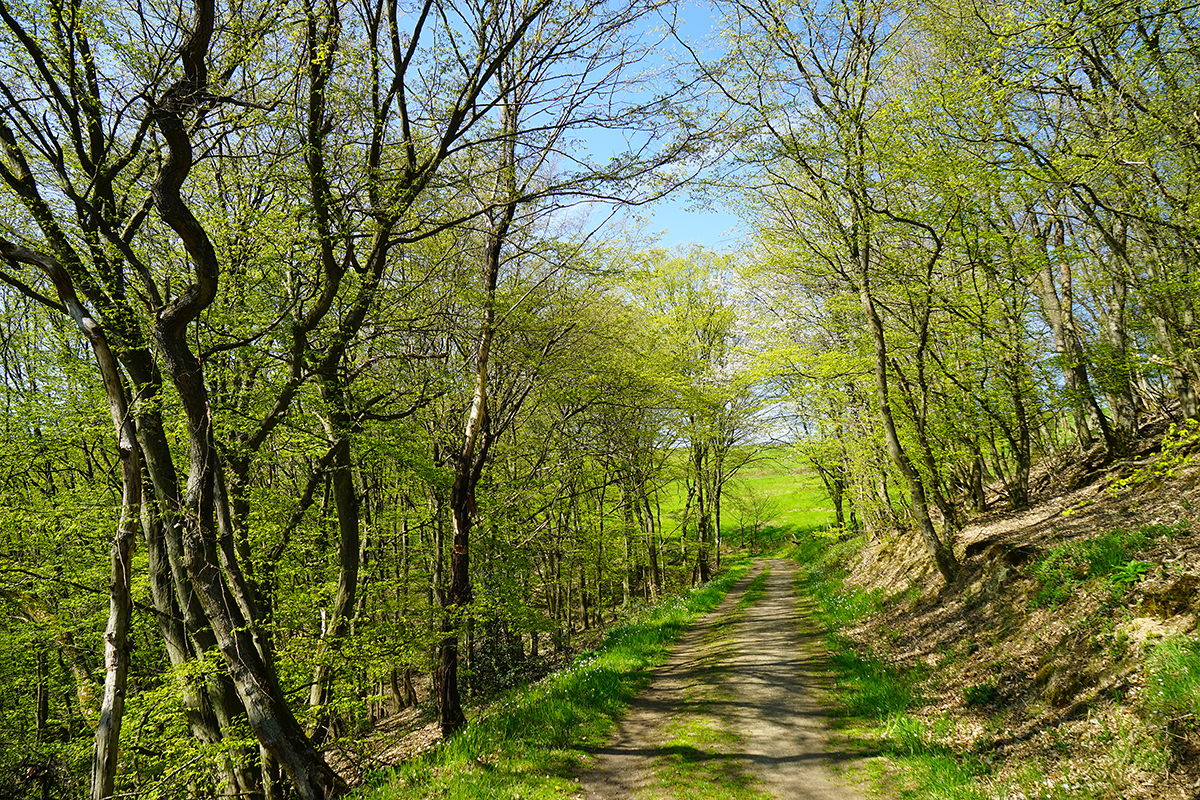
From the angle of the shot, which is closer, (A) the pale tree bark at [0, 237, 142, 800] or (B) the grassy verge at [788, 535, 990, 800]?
(B) the grassy verge at [788, 535, 990, 800]

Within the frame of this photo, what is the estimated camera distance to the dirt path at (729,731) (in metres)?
6.15

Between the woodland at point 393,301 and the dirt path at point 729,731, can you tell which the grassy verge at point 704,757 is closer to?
the dirt path at point 729,731

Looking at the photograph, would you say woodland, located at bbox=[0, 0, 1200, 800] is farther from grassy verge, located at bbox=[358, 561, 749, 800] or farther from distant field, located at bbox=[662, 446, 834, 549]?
distant field, located at bbox=[662, 446, 834, 549]

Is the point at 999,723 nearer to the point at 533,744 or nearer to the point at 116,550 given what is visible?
the point at 533,744

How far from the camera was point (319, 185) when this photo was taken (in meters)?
7.36

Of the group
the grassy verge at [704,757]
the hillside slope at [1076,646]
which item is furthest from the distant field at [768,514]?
A: the grassy verge at [704,757]

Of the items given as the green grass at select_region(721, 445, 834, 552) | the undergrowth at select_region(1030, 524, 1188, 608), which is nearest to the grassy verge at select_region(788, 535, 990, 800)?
the undergrowth at select_region(1030, 524, 1188, 608)

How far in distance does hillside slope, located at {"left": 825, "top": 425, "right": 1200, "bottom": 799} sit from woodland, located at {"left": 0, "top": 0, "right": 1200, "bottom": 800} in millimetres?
1797

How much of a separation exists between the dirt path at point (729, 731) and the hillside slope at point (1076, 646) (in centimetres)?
137

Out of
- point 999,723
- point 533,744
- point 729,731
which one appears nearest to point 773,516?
point 729,731

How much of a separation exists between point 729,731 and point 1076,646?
416 cm

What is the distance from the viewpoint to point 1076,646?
6129 millimetres

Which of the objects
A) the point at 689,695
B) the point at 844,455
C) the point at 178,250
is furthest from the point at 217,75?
the point at 844,455

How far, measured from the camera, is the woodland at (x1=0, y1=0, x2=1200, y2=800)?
6945mm
